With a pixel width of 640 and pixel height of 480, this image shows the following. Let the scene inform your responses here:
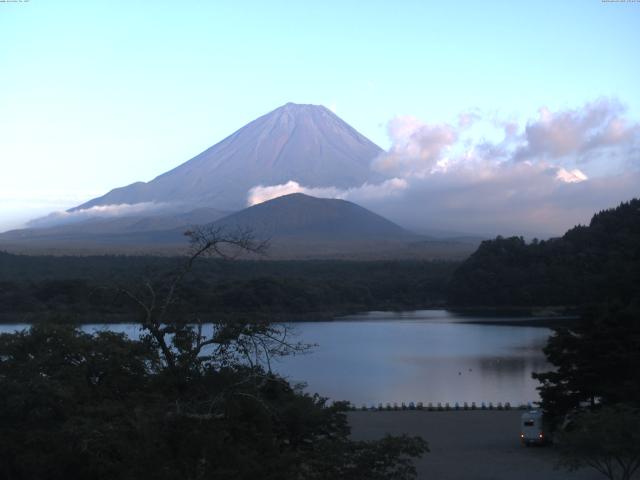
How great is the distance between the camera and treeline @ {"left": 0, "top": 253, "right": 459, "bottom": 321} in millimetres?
30391

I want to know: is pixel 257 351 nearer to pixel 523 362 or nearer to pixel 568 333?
pixel 568 333

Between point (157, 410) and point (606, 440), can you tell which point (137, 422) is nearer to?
point (157, 410)

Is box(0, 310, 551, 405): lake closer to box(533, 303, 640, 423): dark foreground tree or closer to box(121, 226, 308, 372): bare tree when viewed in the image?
box(533, 303, 640, 423): dark foreground tree

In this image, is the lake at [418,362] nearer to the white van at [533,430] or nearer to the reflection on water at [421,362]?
the reflection on water at [421,362]

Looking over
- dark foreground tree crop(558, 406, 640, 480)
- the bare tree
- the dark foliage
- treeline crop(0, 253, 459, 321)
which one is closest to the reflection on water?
treeline crop(0, 253, 459, 321)

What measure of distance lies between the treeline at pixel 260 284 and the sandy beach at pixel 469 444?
8.56 meters

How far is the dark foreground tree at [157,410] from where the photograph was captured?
4.50 metres

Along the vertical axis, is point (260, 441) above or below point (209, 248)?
below

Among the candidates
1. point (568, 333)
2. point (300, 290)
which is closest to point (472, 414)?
point (568, 333)

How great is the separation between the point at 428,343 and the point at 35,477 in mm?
22296

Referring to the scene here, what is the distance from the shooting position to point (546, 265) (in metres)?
42.4

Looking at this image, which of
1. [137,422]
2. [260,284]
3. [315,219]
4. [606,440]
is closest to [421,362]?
[260,284]

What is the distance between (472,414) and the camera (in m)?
13.9

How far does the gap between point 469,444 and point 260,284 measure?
25727 mm
